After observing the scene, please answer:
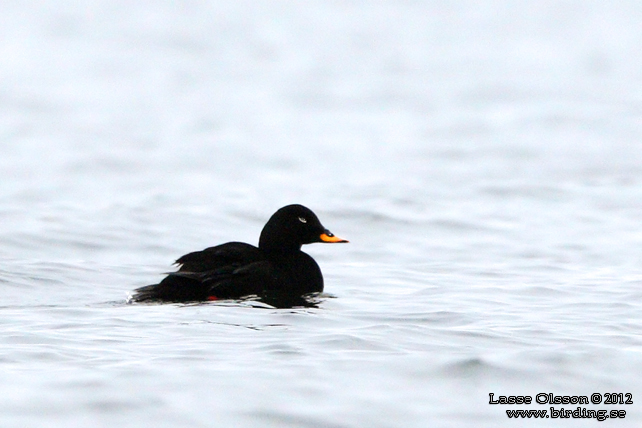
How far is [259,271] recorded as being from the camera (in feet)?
29.1

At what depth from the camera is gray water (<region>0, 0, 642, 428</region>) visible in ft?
20.2

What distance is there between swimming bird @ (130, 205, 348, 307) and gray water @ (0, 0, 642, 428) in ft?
0.83

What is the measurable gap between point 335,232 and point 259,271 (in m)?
4.92

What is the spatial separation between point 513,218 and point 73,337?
820 cm

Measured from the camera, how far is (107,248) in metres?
12.1

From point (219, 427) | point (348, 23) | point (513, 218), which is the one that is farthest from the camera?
point (348, 23)

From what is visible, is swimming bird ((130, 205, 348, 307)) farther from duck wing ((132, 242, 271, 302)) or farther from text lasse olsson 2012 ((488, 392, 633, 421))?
text lasse olsson 2012 ((488, 392, 633, 421))

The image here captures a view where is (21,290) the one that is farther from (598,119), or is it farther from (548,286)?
(598,119)

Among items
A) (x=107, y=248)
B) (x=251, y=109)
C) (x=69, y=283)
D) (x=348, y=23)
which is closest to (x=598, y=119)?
(x=251, y=109)

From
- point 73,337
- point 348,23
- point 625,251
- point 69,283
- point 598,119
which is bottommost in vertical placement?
point 73,337

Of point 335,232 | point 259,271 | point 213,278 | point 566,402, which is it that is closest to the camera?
point 566,402

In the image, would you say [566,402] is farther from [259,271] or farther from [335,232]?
[335,232]

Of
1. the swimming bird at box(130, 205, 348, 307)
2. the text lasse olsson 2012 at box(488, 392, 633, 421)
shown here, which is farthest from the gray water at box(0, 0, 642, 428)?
the swimming bird at box(130, 205, 348, 307)

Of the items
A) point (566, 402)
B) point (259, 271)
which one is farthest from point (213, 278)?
point (566, 402)
